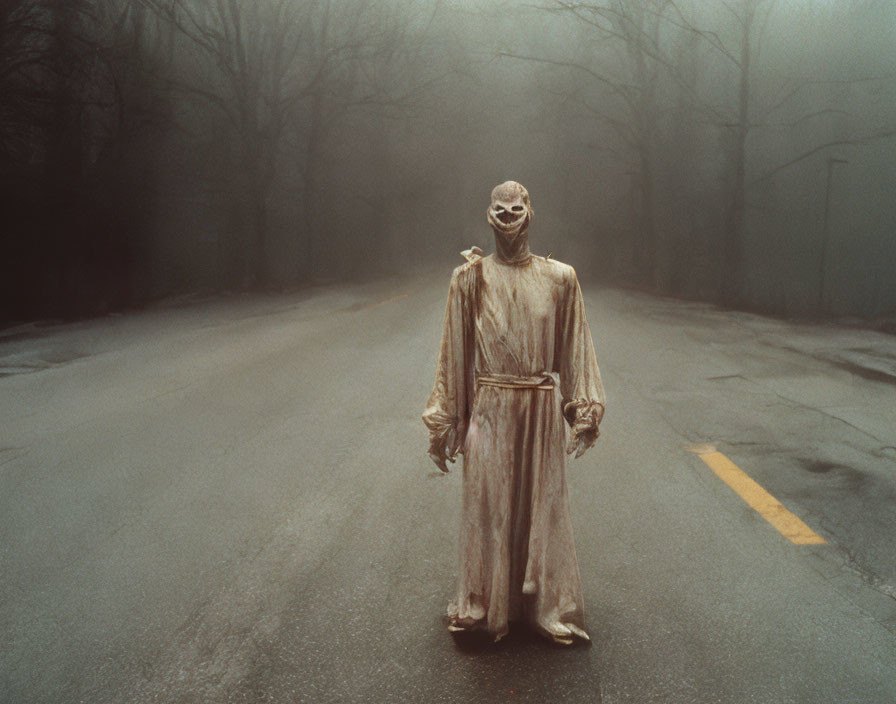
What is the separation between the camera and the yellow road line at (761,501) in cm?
458

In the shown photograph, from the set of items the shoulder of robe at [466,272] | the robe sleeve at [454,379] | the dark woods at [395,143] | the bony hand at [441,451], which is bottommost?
the bony hand at [441,451]

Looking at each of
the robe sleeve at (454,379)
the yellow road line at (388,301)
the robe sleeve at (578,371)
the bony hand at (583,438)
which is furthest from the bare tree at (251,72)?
the bony hand at (583,438)

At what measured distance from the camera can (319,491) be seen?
541cm

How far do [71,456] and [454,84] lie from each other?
1537 inches

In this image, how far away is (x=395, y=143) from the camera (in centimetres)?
4238

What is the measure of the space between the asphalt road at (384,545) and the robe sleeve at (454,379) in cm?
92

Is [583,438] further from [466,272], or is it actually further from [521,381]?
[466,272]

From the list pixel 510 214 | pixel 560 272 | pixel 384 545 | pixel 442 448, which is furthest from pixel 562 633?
pixel 510 214

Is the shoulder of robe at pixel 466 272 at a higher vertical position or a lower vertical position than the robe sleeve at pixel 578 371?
higher

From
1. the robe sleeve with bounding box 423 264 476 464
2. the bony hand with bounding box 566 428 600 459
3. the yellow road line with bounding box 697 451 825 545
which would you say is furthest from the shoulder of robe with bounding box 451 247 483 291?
the yellow road line with bounding box 697 451 825 545

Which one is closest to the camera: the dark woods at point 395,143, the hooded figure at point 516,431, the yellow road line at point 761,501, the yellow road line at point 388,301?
the hooded figure at point 516,431

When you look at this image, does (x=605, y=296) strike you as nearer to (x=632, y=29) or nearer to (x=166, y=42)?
(x=632, y=29)

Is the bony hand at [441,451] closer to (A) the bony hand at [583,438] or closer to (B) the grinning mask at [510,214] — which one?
(A) the bony hand at [583,438]

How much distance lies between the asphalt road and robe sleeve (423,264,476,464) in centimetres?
92
